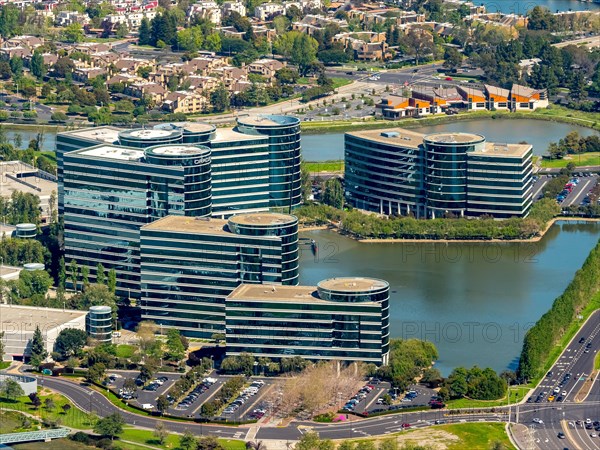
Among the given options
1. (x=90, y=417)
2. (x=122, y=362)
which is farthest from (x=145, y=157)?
A: (x=90, y=417)

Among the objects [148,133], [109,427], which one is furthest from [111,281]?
[109,427]

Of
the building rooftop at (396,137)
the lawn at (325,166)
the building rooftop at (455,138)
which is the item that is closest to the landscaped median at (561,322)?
the building rooftop at (455,138)

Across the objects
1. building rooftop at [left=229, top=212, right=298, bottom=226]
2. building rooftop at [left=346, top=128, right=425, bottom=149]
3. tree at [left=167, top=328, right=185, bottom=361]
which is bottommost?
tree at [left=167, top=328, right=185, bottom=361]

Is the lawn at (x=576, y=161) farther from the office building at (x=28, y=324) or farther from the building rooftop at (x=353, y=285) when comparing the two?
the office building at (x=28, y=324)

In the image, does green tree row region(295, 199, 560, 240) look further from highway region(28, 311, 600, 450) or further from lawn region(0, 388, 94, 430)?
lawn region(0, 388, 94, 430)

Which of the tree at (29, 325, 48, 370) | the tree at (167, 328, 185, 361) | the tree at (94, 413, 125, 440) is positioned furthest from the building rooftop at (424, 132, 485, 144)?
the tree at (94, 413, 125, 440)

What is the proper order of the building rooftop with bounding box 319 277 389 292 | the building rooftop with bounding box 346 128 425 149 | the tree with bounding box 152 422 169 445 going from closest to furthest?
1. the tree with bounding box 152 422 169 445
2. the building rooftop with bounding box 319 277 389 292
3. the building rooftop with bounding box 346 128 425 149

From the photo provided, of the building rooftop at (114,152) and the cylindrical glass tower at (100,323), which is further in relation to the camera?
the building rooftop at (114,152)
